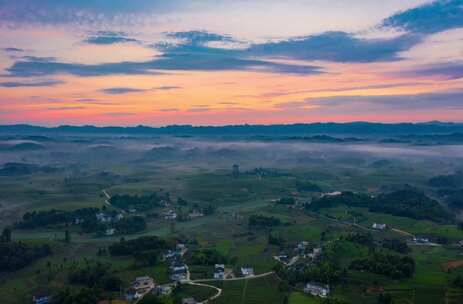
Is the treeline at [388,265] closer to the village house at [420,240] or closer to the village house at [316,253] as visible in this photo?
the village house at [316,253]

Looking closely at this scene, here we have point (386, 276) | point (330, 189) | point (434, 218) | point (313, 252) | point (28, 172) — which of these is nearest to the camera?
point (386, 276)

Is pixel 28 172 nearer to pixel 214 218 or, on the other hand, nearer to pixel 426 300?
pixel 214 218

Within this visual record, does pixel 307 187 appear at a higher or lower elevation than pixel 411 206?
lower

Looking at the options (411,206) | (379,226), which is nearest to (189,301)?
(379,226)

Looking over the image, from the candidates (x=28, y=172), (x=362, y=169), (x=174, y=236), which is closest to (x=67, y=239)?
(x=174, y=236)

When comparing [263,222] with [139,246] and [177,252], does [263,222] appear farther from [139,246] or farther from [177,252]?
[139,246]

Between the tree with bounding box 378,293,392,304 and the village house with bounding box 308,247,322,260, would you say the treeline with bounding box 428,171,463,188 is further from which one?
the tree with bounding box 378,293,392,304
